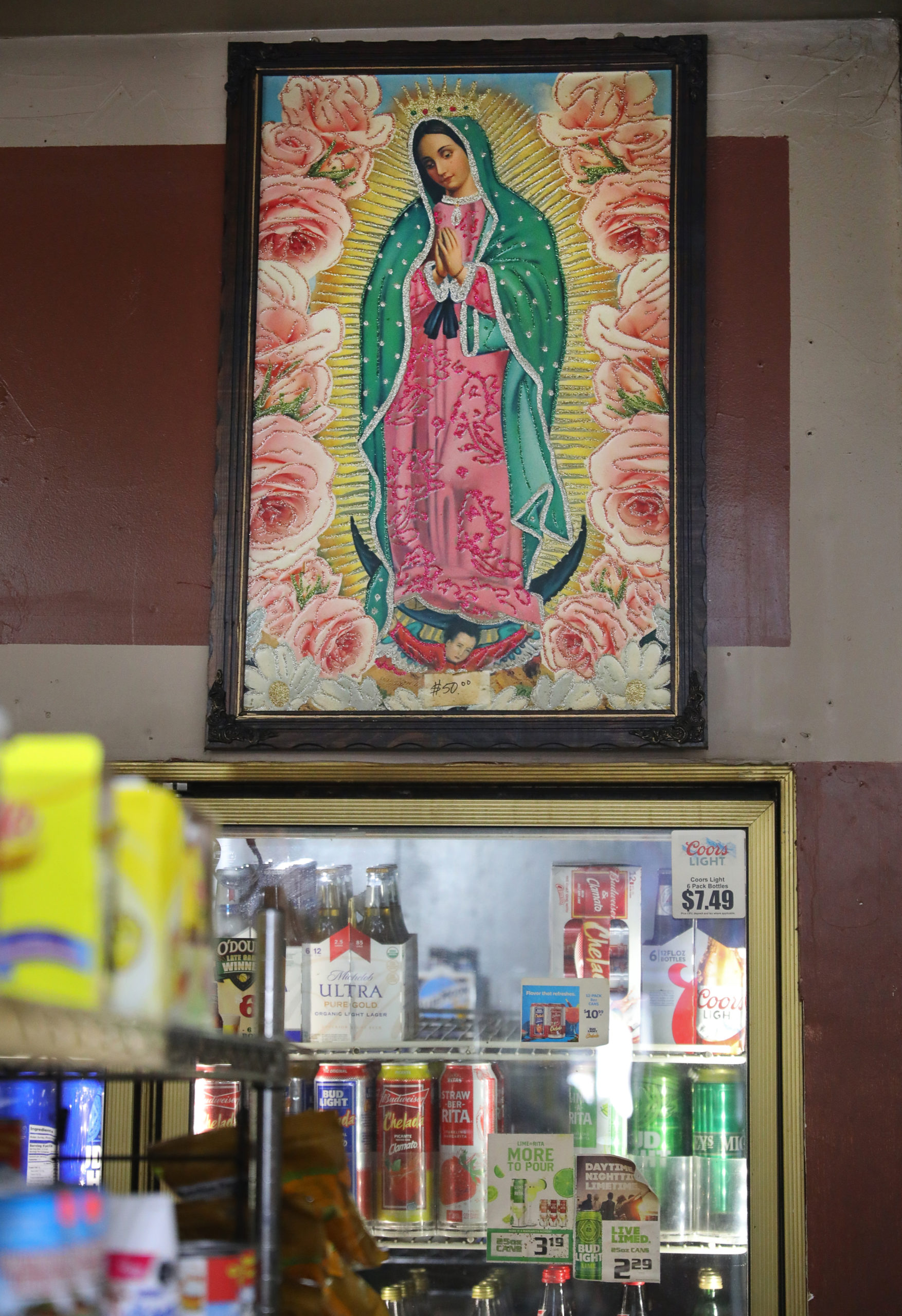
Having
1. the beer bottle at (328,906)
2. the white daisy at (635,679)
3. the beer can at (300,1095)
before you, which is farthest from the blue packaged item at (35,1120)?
the white daisy at (635,679)

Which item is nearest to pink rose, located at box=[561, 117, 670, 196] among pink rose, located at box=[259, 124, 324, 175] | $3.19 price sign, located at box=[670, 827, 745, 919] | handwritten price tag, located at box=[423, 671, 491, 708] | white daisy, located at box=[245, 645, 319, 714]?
pink rose, located at box=[259, 124, 324, 175]

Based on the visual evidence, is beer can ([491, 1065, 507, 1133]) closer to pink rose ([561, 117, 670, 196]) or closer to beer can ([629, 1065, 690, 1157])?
beer can ([629, 1065, 690, 1157])

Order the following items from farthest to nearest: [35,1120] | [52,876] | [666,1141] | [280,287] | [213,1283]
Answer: [280,287], [666,1141], [35,1120], [213,1283], [52,876]

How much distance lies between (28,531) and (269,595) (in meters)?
0.57

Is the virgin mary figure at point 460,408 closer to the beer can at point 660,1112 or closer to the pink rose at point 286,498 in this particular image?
the pink rose at point 286,498

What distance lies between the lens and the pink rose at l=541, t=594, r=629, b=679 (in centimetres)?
275

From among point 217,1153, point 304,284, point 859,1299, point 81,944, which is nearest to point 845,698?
point 859,1299

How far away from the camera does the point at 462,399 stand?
2.87 metres

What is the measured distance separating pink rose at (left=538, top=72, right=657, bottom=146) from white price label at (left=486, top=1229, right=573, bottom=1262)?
2.29 meters

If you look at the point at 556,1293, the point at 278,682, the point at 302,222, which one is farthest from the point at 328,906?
the point at 302,222

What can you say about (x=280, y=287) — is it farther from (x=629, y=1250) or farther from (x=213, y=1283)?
(x=213, y=1283)

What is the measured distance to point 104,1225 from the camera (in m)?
1.07

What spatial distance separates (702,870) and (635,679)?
41 cm

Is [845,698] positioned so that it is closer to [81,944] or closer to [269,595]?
[269,595]
